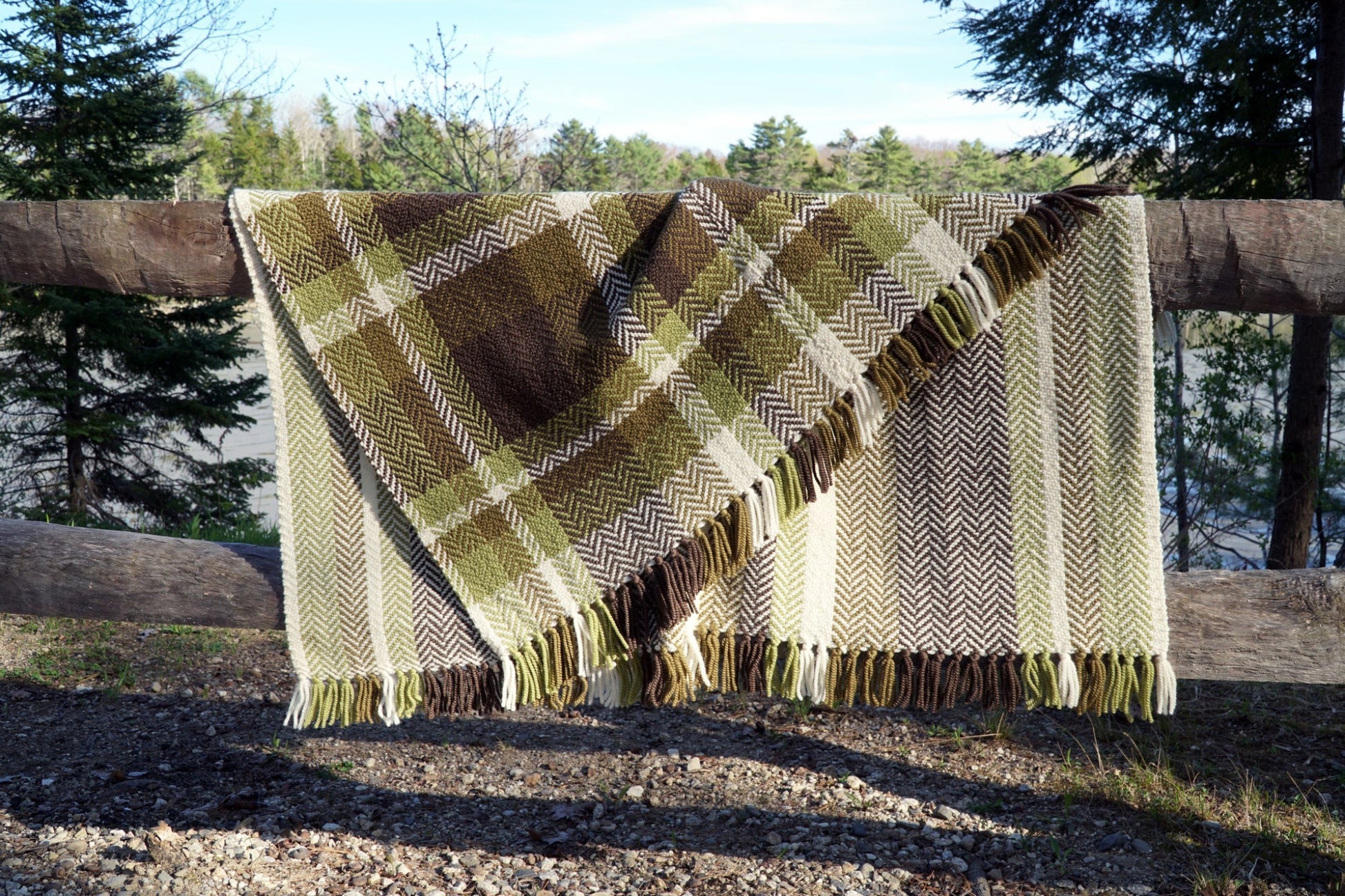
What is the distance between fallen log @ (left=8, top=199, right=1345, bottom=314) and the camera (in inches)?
63.8

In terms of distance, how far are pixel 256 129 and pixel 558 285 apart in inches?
1231

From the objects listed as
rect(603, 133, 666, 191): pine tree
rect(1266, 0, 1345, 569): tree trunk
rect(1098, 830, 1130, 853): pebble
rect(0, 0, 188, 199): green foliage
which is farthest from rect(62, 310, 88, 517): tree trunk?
rect(603, 133, 666, 191): pine tree

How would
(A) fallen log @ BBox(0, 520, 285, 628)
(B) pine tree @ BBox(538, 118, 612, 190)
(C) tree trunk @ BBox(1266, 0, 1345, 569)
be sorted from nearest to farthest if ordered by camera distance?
(A) fallen log @ BBox(0, 520, 285, 628) < (C) tree trunk @ BBox(1266, 0, 1345, 569) < (B) pine tree @ BBox(538, 118, 612, 190)

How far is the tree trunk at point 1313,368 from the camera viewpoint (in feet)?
13.8

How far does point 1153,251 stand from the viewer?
5.41 ft

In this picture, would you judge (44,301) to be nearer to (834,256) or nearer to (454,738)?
(454,738)

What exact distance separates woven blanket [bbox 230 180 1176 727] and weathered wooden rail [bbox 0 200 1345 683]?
0.14m

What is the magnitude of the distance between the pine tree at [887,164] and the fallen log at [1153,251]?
2185cm

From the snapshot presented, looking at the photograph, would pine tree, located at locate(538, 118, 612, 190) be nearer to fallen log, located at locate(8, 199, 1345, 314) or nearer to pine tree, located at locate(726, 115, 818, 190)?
fallen log, located at locate(8, 199, 1345, 314)

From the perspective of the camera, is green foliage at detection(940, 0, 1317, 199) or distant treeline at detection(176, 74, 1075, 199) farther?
distant treeline at detection(176, 74, 1075, 199)

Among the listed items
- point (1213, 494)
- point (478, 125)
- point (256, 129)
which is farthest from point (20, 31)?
point (256, 129)

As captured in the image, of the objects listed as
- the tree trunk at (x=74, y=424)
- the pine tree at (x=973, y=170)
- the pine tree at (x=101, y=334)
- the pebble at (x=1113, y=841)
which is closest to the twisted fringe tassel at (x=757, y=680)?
the pebble at (x=1113, y=841)

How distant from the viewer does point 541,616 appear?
168 centimetres

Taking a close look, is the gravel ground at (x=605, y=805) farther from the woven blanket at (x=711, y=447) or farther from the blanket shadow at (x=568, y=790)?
the woven blanket at (x=711, y=447)
